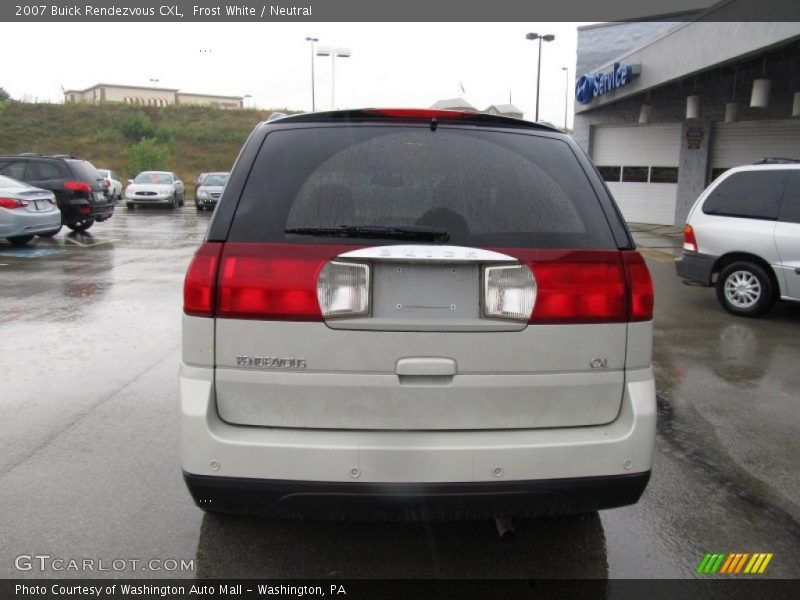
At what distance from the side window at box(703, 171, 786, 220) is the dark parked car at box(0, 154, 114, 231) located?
1375cm

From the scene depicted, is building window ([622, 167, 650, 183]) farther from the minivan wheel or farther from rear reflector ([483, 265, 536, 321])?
rear reflector ([483, 265, 536, 321])

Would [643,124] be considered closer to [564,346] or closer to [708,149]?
[708,149]

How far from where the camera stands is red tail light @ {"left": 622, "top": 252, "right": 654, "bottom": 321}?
2.59m

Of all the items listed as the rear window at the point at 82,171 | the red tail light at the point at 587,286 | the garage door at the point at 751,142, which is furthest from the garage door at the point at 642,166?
the red tail light at the point at 587,286

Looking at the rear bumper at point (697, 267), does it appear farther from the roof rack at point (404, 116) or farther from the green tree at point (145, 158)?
the green tree at point (145, 158)

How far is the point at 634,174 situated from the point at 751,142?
13.0 feet

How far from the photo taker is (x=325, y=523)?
325 cm

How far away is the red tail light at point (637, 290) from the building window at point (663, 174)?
2079 cm

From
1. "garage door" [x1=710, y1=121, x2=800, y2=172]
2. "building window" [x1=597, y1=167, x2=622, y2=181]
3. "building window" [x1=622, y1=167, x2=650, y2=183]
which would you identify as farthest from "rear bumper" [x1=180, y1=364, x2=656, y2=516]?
"building window" [x1=597, y1=167, x2=622, y2=181]

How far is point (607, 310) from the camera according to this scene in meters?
2.56


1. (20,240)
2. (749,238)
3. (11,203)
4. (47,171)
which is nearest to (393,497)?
(749,238)

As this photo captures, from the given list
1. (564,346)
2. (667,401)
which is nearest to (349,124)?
(564,346)

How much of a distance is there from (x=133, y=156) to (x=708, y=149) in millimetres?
33189

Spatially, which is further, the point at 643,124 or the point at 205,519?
the point at 643,124
